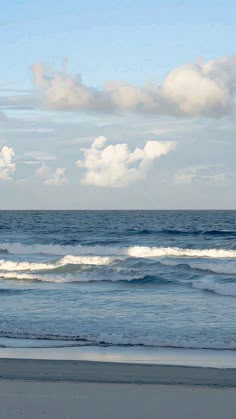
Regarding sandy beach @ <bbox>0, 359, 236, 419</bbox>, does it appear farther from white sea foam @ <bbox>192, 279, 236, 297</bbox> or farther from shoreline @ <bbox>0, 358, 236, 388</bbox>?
white sea foam @ <bbox>192, 279, 236, 297</bbox>

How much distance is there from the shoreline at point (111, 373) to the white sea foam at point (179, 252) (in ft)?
92.5

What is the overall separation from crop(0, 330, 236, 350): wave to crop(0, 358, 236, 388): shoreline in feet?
6.81

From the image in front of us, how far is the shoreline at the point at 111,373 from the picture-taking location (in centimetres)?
912

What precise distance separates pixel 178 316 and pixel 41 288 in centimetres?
763

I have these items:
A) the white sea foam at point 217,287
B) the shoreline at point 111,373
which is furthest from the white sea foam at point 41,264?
the shoreline at point 111,373

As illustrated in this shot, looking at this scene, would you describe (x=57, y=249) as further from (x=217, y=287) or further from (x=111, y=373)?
(x=111, y=373)

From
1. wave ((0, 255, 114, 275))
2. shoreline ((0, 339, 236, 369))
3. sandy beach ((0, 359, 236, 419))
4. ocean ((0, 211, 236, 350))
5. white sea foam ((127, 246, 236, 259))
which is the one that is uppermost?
white sea foam ((127, 246, 236, 259))

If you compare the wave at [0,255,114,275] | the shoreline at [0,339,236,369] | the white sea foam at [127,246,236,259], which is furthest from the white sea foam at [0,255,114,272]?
the shoreline at [0,339,236,369]

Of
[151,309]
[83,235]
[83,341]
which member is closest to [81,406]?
[83,341]

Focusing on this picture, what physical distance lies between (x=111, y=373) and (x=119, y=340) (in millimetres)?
3107

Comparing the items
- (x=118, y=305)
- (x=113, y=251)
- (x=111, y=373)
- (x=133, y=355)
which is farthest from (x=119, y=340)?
(x=113, y=251)

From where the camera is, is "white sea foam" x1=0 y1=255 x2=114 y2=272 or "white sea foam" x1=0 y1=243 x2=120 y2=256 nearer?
"white sea foam" x1=0 y1=255 x2=114 y2=272

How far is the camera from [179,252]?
39.6 m

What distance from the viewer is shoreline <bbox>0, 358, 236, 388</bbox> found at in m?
9.12
